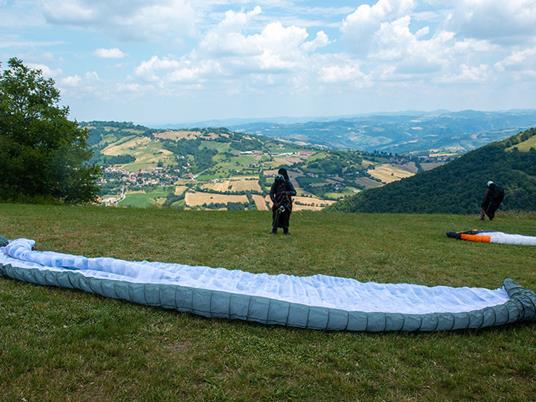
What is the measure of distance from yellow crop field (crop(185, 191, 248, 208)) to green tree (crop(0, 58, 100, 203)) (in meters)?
56.0

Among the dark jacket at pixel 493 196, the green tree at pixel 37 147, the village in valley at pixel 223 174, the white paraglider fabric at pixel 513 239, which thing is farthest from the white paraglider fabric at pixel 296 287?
the village in valley at pixel 223 174

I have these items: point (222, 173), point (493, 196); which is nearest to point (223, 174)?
point (222, 173)

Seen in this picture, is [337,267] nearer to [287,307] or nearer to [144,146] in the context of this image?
[287,307]

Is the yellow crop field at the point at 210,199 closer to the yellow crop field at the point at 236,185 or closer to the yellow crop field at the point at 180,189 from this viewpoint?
the yellow crop field at the point at 180,189

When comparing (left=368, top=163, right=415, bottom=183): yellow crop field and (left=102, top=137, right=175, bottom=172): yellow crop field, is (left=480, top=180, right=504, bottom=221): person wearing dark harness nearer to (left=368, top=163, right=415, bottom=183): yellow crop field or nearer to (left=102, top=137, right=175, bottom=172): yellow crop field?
(left=368, top=163, right=415, bottom=183): yellow crop field

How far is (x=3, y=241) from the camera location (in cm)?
1012

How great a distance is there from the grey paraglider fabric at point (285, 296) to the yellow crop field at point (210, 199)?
84106 mm

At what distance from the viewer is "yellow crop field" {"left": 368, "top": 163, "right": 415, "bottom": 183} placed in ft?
463

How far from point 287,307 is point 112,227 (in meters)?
11.4

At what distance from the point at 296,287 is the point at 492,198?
19.3m

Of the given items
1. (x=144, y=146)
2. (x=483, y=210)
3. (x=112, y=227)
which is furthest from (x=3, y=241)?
(x=144, y=146)

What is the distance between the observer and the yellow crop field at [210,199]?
313 feet

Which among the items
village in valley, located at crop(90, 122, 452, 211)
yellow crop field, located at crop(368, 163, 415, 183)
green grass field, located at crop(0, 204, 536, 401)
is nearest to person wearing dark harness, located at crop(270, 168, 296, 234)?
green grass field, located at crop(0, 204, 536, 401)

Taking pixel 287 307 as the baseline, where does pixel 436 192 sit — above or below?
below
